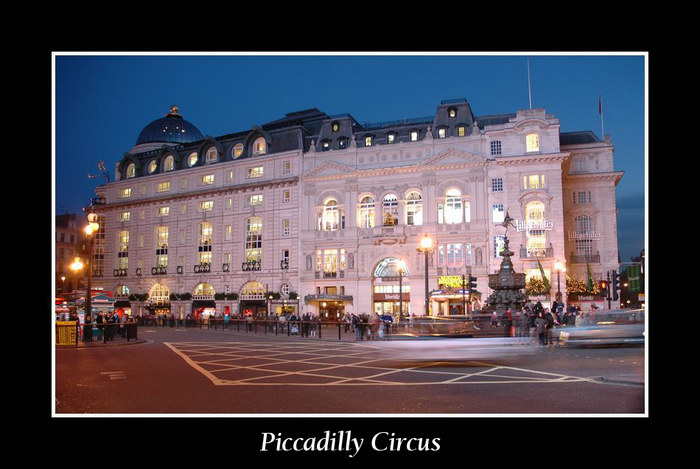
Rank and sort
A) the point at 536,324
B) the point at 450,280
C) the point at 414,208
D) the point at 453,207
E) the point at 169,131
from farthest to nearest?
the point at 169,131, the point at 414,208, the point at 453,207, the point at 450,280, the point at 536,324

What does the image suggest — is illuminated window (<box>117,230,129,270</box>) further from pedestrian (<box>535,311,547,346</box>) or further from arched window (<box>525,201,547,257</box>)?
pedestrian (<box>535,311,547,346</box>)

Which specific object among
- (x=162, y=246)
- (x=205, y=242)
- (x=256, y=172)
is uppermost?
(x=256, y=172)

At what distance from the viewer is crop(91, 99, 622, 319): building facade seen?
159ft

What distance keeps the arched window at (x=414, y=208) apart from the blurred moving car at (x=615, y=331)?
33592 millimetres

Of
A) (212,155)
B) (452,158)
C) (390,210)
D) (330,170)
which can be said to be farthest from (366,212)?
(212,155)

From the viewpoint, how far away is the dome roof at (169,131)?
249ft

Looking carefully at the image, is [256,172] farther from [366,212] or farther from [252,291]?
[366,212]

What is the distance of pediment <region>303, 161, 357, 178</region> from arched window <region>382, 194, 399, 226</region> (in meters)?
4.46

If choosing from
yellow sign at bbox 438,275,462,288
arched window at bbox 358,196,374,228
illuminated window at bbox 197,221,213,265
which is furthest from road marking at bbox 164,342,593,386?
illuminated window at bbox 197,221,213,265

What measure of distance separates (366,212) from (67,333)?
34.5 m

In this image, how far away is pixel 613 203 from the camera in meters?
51.8

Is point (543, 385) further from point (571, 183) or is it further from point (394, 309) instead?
point (571, 183)

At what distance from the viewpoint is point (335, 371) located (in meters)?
15.1

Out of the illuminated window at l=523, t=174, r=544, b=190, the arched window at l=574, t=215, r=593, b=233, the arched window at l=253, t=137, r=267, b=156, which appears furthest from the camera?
the arched window at l=253, t=137, r=267, b=156
